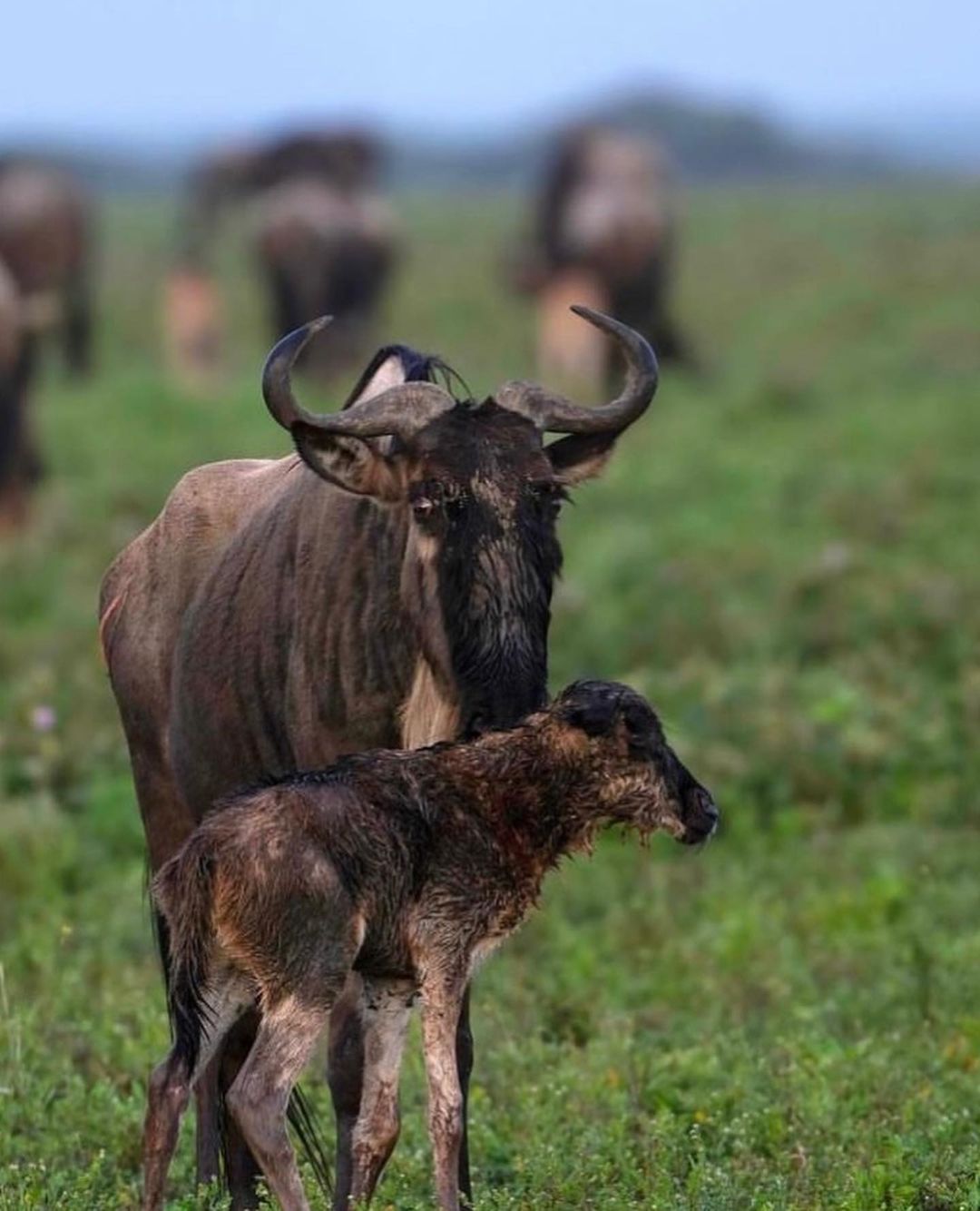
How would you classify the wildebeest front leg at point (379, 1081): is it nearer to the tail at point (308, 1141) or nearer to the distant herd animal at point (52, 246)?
the tail at point (308, 1141)

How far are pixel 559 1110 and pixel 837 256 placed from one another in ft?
105

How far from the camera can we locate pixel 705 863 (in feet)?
33.1

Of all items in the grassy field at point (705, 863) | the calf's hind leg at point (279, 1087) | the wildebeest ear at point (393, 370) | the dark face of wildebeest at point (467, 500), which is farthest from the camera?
the wildebeest ear at point (393, 370)

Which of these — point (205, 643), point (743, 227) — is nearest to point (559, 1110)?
point (205, 643)

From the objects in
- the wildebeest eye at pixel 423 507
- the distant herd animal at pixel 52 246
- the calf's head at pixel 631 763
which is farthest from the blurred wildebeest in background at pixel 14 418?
the calf's head at pixel 631 763

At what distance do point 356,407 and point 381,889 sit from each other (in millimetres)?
1284

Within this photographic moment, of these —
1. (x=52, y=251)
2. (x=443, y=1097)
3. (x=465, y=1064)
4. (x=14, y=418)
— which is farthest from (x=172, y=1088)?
(x=52, y=251)

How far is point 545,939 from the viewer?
9133mm

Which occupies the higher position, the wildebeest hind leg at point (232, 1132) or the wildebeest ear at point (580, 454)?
the wildebeest ear at point (580, 454)

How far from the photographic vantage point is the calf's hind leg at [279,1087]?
534 cm

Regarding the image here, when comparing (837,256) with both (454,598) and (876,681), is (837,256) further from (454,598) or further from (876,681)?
(454,598)

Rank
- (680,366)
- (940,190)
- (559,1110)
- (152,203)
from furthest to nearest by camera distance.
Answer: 1. (152,203)
2. (940,190)
3. (680,366)
4. (559,1110)

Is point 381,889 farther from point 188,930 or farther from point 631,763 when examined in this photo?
point 631,763

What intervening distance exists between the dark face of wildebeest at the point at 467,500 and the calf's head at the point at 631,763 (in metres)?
0.25
